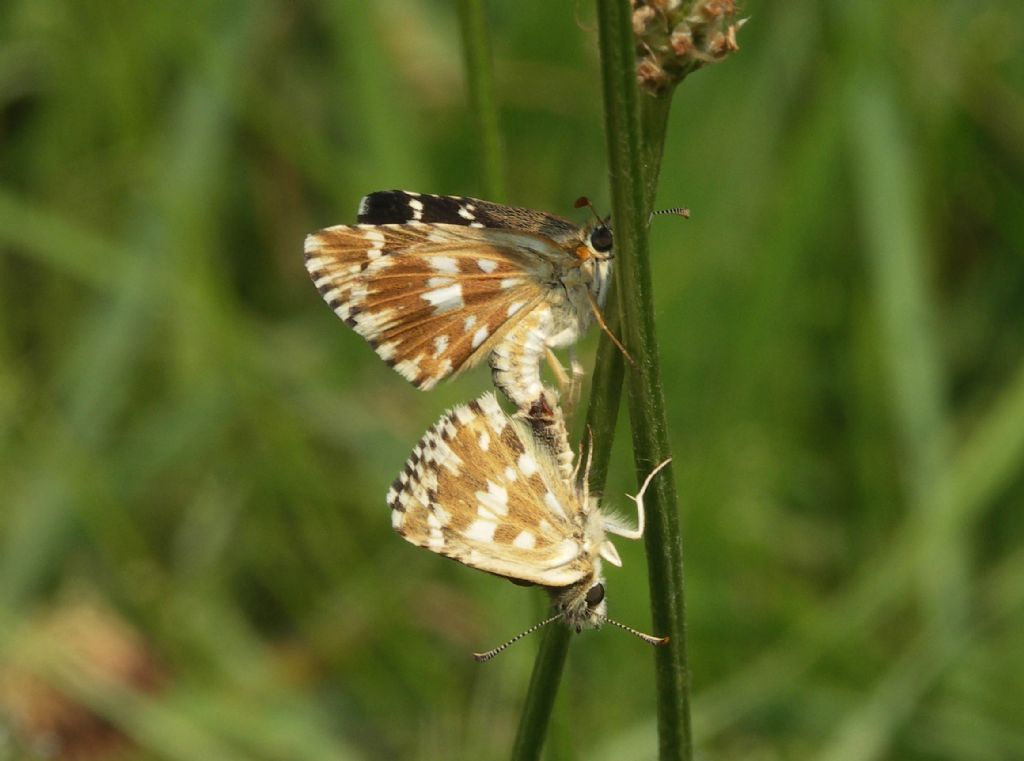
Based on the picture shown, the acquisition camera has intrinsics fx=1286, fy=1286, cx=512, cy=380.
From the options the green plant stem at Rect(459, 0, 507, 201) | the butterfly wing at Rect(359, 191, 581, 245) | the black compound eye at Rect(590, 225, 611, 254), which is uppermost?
the green plant stem at Rect(459, 0, 507, 201)

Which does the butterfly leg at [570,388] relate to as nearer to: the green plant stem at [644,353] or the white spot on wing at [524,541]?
the white spot on wing at [524,541]

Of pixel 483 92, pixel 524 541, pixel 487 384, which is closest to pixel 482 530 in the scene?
pixel 524 541

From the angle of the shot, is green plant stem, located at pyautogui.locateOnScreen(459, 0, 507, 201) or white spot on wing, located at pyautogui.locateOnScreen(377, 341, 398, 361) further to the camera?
white spot on wing, located at pyautogui.locateOnScreen(377, 341, 398, 361)

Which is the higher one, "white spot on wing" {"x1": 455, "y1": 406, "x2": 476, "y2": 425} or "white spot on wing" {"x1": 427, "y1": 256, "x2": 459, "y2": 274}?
"white spot on wing" {"x1": 427, "y1": 256, "x2": 459, "y2": 274}

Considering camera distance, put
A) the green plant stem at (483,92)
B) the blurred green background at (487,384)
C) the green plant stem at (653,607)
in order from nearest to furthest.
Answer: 1. the green plant stem at (653,607)
2. the green plant stem at (483,92)
3. the blurred green background at (487,384)

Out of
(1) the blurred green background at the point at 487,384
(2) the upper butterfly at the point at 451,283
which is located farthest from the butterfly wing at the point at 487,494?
(1) the blurred green background at the point at 487,384

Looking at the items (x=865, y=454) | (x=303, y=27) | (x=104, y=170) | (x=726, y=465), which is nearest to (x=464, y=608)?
(x=726, y=465)

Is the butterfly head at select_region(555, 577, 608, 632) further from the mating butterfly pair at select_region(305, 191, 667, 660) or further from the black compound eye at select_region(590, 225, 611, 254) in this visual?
the black compound eye at select_region(590, 225, 611, 254)

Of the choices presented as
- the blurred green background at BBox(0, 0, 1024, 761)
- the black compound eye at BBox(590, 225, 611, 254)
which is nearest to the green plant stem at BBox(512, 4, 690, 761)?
the black compound eye at BBox(590, 225, 611, 254)
